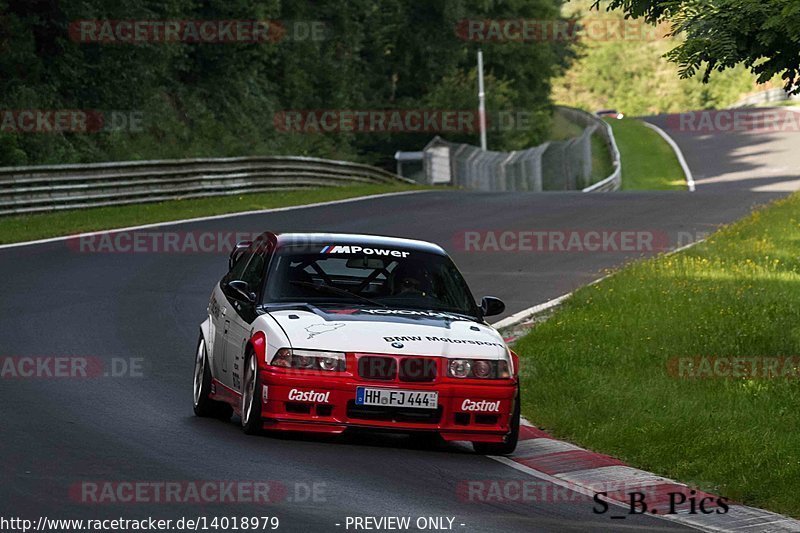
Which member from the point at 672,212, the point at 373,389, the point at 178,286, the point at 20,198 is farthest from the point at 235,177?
the point at 373,389

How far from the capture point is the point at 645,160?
72.9 m

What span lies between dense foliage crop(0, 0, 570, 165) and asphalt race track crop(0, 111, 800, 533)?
11898mm

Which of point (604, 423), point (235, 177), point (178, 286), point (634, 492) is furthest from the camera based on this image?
point (235, 177)

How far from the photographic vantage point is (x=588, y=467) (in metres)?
9.89

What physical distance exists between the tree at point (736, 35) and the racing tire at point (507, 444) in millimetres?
2740

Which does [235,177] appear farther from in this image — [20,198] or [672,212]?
[672,212]

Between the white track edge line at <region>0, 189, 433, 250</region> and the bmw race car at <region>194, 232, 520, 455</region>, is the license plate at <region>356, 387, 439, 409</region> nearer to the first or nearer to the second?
the bmw race car at <region>194, 232, 520, 455</region>

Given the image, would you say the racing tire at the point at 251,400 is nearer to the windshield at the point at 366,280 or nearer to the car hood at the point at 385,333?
the car hood at the point at 385,333

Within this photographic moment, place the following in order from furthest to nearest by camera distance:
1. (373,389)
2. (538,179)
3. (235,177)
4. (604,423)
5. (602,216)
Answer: (538,179) < (235,177) < (602,216) < (604,423) < (373,389)

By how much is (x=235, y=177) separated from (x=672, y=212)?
10.8 meters

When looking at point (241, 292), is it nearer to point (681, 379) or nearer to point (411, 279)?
point (411, 279)

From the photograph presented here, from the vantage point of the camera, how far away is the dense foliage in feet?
130

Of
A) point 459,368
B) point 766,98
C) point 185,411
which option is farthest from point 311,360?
point 766,98

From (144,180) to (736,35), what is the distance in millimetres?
23458
